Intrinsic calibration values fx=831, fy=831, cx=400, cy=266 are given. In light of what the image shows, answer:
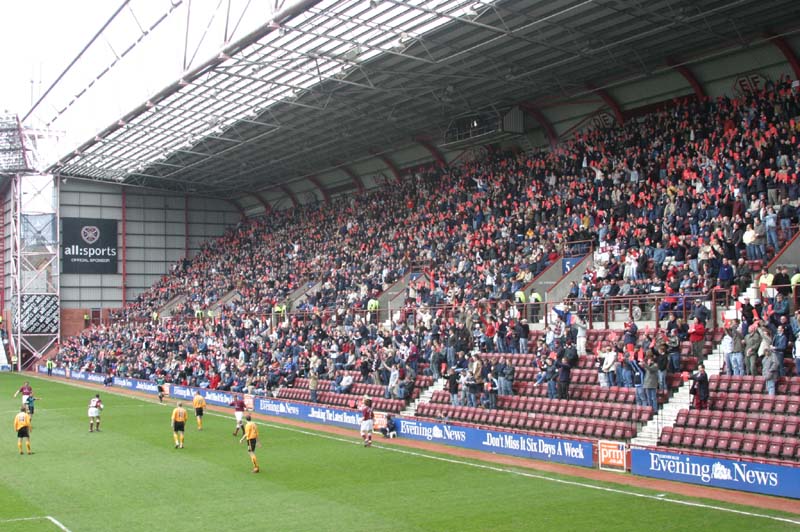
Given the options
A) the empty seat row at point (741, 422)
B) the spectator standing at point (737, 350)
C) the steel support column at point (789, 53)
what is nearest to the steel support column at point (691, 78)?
the steel support column at point (789, 53)

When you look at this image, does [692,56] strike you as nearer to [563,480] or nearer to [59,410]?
[563,480]

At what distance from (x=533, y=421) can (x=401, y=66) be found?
1884 cm

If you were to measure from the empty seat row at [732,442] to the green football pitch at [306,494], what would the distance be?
2.98 metres

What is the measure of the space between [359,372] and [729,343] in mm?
17519

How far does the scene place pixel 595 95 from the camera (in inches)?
1617

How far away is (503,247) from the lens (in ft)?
125

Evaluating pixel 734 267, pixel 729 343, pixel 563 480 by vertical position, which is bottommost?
pixel 563 480

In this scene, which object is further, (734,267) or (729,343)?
(734,267)

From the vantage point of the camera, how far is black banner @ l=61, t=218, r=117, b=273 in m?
71.6

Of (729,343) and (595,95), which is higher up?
(595,95)

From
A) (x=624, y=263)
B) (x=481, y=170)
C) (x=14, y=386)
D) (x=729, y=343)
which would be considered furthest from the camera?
(x=14, y=386)

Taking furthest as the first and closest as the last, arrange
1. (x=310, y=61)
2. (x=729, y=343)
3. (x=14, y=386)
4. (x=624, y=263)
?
(x=14, y=386) < (x=310, y=61) < (x=624, y=263) < (x=729, y=343)

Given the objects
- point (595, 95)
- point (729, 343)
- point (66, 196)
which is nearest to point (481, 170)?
point (595, 95)

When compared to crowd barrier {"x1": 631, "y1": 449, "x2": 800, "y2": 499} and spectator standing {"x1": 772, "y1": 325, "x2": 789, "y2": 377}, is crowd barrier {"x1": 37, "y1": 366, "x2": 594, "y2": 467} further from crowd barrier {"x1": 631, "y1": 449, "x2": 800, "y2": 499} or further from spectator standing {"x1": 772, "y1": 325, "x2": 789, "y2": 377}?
spectator standing {"x1": 772, "y1": 325, "x2": 789, "y2": 377}
